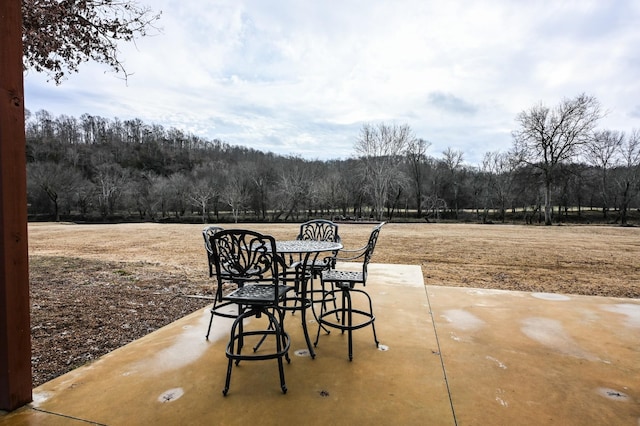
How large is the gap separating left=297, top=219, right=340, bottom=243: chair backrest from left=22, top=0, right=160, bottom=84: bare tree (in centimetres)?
296

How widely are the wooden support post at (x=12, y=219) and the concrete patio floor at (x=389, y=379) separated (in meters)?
0.25

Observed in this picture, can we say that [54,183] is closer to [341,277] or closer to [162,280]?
[162,280]

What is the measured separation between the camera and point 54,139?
54.6 m

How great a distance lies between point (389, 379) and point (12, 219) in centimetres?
213

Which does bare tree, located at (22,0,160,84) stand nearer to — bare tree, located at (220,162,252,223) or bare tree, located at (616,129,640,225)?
bare tree, located at (220,162,252,223)

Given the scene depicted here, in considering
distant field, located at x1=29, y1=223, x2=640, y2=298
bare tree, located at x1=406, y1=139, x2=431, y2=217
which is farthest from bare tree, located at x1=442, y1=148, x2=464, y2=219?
distant field, located at x1=29, y1=223, x2=640, y2=298

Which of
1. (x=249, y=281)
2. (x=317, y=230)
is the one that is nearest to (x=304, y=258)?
(x=249, y=281)

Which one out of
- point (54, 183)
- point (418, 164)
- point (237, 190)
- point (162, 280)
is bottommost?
point (162, 280)

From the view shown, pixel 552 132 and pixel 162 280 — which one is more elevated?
pixel 552 132

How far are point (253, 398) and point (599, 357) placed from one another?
237cm

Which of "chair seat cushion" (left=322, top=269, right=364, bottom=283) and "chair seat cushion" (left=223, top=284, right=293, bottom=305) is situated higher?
"chair seat cushion" (left=322, top=269, right=364, bottom=283)

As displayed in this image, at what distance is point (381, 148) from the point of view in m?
29.8

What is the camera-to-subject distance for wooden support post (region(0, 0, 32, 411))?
1.55 m

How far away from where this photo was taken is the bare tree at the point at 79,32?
134 inches
